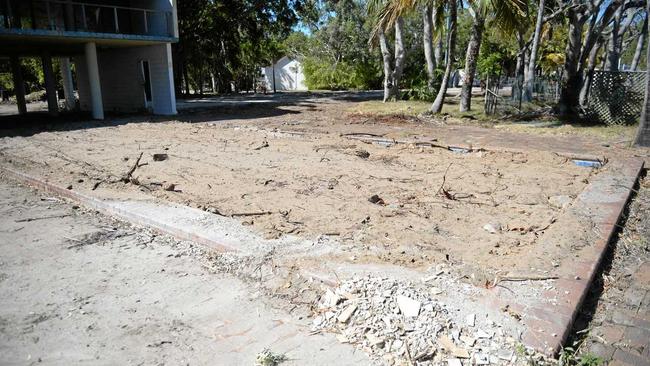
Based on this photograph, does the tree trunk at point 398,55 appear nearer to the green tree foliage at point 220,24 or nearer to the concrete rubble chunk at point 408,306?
the green tree foliage at point 220,24

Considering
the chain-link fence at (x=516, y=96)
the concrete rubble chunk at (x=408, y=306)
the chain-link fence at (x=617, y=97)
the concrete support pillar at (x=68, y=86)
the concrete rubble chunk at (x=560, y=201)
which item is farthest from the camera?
the concrete support pillar at (x=68, y=86)

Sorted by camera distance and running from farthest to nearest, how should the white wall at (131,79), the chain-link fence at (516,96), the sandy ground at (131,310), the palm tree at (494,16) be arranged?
the white wall at (131,79) < the chain-link fence at (516,96) < the palm tree at (494,16) < the sandy ground at (131,310)

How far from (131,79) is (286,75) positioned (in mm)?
36355

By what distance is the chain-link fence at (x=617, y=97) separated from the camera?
14.0 m

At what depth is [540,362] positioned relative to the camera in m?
2.89

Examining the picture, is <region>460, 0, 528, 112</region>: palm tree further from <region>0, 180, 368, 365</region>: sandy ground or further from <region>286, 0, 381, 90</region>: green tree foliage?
<region>286, 0, 381, 90</region>: green tree foliage

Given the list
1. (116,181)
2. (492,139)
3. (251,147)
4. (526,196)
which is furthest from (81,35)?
(526,196)

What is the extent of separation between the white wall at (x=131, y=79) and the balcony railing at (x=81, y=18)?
962 millimetres

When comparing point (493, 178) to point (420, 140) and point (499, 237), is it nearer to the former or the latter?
point (499, 237)

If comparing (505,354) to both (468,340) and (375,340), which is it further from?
(375,340)

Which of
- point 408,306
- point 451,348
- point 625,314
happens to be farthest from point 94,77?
point 625,314

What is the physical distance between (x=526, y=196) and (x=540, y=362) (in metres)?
4.14

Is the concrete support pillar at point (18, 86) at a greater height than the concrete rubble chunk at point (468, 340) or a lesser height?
greater

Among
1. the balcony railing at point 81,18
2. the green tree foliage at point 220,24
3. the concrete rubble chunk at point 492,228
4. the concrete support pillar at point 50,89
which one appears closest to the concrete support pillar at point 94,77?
the balcony railing at point 81,18
